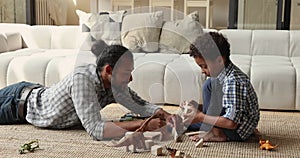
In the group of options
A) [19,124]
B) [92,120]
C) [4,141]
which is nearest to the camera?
[92,120]

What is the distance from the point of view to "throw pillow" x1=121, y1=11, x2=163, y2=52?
13.0 ft

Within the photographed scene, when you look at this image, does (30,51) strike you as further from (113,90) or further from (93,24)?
(113,90)

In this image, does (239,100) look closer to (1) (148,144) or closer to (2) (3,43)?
(1) (148,144)

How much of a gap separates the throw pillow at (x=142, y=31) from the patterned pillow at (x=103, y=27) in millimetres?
63

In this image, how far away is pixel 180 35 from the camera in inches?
155

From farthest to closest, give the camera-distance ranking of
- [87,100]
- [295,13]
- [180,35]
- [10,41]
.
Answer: [295,13]
[10,41]
[180,35]
[87,100]

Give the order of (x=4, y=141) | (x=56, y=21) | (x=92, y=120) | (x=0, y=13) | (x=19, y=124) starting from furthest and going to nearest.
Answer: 1. (x=56, y=21)
2. (x=0, y=13)
3. (x=19, y=124)
4. (x=4, y=141)
5. (x=92, y=120)

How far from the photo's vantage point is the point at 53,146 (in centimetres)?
238

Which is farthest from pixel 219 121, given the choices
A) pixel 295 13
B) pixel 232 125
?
pixel 295 13

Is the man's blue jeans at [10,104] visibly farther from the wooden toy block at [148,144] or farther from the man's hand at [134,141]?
the wooden toy block at [148,144]

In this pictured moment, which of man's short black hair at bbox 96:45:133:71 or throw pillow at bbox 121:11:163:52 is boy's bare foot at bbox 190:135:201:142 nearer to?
man's short black hair at bbox 96:45:133:71

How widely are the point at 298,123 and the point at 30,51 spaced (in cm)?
247

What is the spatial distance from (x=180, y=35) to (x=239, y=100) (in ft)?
5.61

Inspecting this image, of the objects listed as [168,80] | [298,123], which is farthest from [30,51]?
[298,123]
